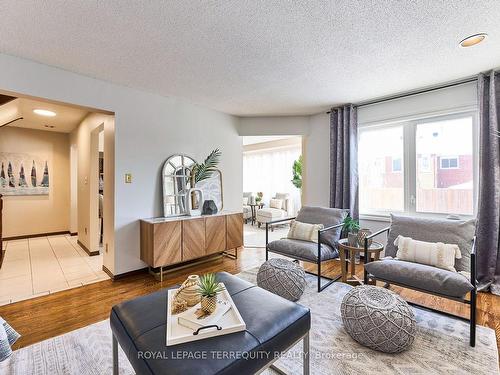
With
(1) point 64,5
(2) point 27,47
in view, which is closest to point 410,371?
(1) point 64,5

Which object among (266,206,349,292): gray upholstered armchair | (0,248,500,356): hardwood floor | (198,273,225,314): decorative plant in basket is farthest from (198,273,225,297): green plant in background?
(266,206,349,292): gray upholstered armchair

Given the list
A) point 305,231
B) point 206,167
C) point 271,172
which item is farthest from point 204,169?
point 271,172

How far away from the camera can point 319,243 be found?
2596 millimetres

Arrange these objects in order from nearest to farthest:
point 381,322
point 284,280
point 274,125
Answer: point 381,322, point 284,280, point 274,125

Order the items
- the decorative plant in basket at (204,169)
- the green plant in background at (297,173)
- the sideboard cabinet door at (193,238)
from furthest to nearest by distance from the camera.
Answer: the green plant in background at (297,173), the decorative plant in basket at (204,169), the sideboard cabinet door at (193,238)

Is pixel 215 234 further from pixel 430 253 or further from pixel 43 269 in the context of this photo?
pixel 430 253

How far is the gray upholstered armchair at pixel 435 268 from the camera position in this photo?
5.89 ft

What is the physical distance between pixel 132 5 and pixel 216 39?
639 millimetres

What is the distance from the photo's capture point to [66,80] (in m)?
2.61

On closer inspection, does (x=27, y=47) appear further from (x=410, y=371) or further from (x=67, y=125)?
(x=410, y=371)

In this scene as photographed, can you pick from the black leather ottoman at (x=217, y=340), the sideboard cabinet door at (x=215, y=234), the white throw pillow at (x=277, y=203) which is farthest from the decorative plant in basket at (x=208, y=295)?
the white throw pillow at (x=277, y=203)

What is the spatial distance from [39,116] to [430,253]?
5872 millimetres

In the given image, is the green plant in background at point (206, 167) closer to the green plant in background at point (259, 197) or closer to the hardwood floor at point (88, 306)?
the hardwood floor at point (88, 306)

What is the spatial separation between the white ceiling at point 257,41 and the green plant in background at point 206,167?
1.10 metres
